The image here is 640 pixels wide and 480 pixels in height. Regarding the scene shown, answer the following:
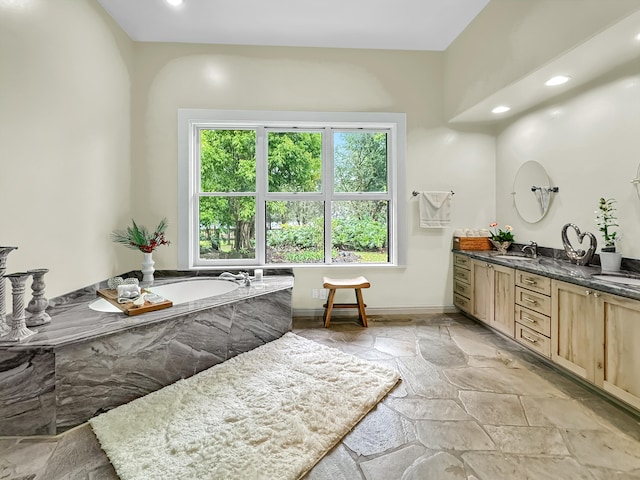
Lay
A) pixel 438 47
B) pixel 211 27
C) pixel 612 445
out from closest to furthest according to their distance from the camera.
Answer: pixel 612 445 → pixel 211 27 → pixel 438 47

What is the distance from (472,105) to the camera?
3.11m

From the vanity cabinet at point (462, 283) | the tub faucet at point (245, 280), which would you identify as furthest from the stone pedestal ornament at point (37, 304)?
the vanity cabinet at point (462, 283)

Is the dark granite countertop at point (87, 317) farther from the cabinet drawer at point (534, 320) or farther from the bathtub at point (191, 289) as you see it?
the cabinet drawer at point (534, 320)

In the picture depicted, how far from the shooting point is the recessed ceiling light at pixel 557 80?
2473 mm

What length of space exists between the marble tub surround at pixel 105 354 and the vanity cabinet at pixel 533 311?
2.17 meters

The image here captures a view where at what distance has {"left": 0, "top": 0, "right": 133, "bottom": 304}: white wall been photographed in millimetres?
1913

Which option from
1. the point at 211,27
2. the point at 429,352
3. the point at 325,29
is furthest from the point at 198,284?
the point at 325,29

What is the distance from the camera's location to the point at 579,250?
104 inches

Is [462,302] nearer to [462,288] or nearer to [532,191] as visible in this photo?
[462,288]

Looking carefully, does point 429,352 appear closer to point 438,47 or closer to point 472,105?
point 472,105

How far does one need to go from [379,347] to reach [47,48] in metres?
3.40

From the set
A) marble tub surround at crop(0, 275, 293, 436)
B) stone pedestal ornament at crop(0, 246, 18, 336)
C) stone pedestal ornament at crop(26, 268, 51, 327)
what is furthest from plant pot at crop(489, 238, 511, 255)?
stone pedestal ornament at crop(0, 246, 18, 336)

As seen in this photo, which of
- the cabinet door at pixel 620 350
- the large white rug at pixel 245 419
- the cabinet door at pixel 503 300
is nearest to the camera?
the large white rug at pixel 245 419

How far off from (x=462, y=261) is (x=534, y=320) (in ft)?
3.64
